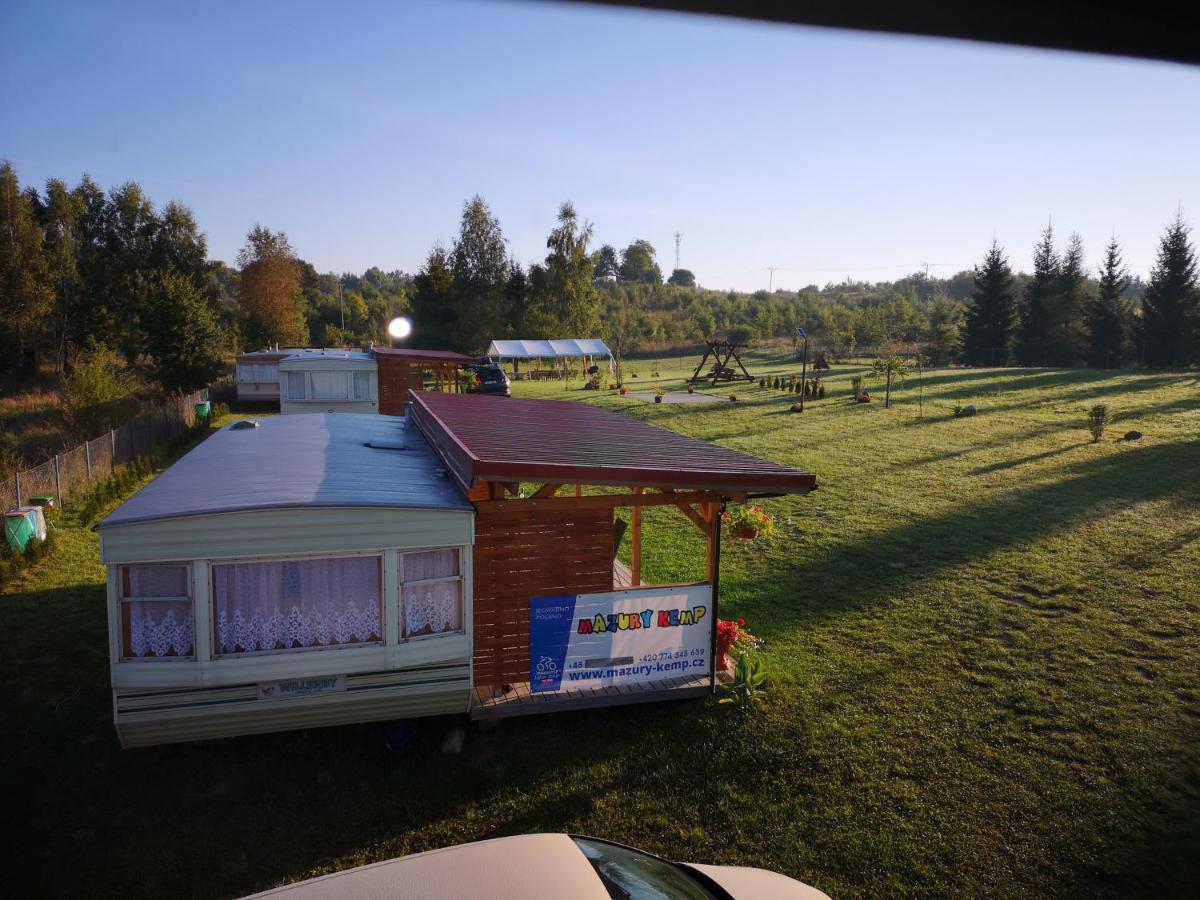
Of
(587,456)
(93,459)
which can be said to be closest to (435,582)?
(587,456)

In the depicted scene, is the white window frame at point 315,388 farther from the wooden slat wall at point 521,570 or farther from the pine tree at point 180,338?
the wooden slat wall at point 521,570

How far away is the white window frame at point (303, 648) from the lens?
7.28m

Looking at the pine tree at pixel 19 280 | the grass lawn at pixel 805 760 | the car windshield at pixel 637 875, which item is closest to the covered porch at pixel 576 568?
the grass lawn at pixel 805 760

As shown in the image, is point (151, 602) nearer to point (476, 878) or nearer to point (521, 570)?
point (521, 570)

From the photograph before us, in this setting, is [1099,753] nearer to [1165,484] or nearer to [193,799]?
[193,799]

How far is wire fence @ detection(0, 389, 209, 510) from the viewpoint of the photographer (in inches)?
640

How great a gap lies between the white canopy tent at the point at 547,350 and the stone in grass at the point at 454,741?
4074cm

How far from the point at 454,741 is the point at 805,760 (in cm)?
356

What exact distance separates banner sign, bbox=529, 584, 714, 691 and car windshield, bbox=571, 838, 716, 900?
407 cm

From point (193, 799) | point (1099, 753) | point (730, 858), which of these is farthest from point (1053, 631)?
point (193, 799)

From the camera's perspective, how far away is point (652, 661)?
351 inches

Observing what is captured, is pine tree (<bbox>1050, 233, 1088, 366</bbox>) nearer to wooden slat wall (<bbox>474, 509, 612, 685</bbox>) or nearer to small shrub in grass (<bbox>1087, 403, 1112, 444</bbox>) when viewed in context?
small shrub in grass (<bbox>1087, 403, 1112, 444</bbox>)

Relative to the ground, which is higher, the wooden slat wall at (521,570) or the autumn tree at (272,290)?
the autumn tree at (272,290)

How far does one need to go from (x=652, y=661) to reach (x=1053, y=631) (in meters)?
5.89
